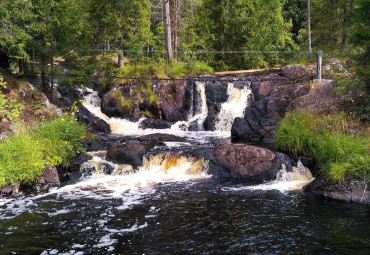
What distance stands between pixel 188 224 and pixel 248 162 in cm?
431

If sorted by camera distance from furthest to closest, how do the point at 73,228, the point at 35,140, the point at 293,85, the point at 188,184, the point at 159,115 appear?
the point at 159,115 → the point at 293,85 → the point at 35,140 → the point at 188,184 → the point at 73,228

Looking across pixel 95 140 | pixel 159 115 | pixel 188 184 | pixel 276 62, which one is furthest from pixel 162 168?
pixel 276 62

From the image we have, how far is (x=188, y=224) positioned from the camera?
729cm

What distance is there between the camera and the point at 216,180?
10594 millimetres

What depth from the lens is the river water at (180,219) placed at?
20.6ft

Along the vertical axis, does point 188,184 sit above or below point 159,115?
below

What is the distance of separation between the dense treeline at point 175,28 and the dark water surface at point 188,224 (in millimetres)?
6160

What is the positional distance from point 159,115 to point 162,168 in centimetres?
742

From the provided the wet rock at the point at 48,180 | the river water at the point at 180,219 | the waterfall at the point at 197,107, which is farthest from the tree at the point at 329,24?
the wet rock at the point at 48,180

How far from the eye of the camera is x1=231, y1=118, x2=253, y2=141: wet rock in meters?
15.7

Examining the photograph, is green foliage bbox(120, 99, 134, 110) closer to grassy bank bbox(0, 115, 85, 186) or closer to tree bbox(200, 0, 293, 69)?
grassy bank bbox(0, 115, 85, 186)

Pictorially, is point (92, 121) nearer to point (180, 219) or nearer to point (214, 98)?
point (214, 98)

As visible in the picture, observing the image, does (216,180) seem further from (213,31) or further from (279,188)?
(213,31)

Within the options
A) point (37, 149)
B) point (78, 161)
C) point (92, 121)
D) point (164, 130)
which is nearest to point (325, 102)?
point (164, 130)
